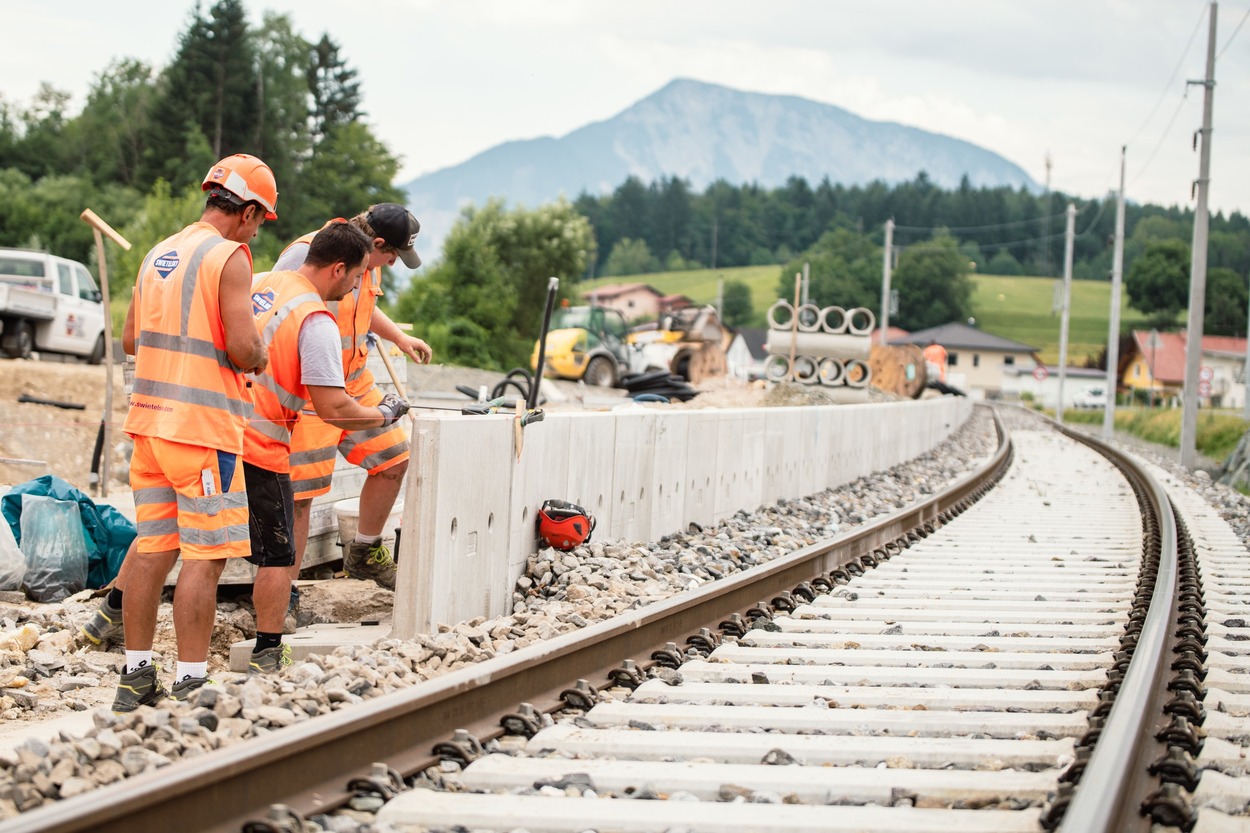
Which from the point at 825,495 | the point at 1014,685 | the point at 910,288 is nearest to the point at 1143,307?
the point at 910,288

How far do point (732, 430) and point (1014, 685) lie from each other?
5682 millimetres

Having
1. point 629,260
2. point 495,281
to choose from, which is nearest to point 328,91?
point 495,281

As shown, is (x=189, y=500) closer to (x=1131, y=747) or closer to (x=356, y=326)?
(x=356, y=326)

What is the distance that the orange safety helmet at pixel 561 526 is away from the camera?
7.60m

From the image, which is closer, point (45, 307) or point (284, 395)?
point (284, 395)

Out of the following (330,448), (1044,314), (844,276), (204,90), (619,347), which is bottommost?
(330,448)

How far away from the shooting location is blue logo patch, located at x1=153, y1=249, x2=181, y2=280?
5125 mm

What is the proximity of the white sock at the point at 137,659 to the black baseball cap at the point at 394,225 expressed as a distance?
8.25 ft

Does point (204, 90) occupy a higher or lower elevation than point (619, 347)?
higher

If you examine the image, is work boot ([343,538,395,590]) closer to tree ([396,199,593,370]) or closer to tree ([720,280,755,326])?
tree ([396,199,593,370])

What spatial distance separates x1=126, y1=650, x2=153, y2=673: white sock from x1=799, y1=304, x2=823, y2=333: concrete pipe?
81.3 ft

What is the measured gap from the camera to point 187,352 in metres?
5.08

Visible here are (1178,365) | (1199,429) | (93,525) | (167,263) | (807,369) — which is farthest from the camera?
(1178,365)

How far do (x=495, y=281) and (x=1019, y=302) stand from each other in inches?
4531
